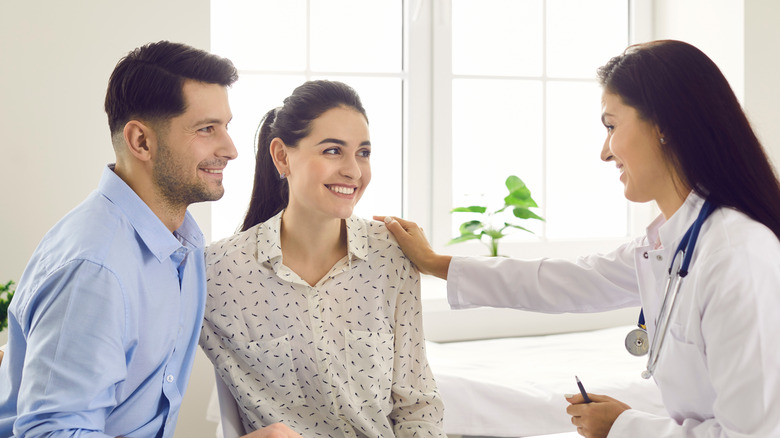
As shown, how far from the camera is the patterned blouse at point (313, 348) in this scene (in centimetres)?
157

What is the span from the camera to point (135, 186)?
4.62ft

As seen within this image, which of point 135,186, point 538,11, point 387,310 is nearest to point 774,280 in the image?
point 387,310

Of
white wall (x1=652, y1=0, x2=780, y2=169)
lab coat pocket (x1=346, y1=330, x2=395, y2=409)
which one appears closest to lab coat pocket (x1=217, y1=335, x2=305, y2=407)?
lab coat pocket (x1=346, y1=330, x2=395, y2=409)

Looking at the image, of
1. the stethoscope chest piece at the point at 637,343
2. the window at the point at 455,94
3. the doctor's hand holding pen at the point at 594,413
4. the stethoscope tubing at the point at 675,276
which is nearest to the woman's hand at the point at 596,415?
the doctor's hand holding pen at the point at 594,413

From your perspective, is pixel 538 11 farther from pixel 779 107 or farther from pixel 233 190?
pixel 233 190

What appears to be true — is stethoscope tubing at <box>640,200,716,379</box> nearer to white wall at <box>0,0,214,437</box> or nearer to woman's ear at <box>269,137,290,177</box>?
woman's ear at <box>269,137,290,177</box>

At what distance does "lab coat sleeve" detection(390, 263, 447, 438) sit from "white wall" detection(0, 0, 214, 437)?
1.56 metres

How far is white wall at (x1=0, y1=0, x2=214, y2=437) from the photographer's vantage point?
255 cm

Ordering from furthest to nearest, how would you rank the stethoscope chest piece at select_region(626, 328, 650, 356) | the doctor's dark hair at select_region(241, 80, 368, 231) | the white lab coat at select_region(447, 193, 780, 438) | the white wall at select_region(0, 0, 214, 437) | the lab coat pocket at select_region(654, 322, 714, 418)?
the white wall at select_region(0, 0, 214, 437) → the doctor's dark hair at select_region(241, 80, 368, 231) → the stethoscope chest piece at select_region(626, 328, 650, 356) → the lab coat pocket at select_region(654, 322, 714, 418) → the white lab coat at select_region(447, 193, 780, 438)

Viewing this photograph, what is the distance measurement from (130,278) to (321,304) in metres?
0.52

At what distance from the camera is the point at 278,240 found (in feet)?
5.42

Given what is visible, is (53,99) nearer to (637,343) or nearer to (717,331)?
(637,343)

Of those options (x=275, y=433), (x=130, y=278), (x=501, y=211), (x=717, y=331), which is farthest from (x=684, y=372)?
(x=501, y=211)

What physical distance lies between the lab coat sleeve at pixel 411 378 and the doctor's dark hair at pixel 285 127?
423 millimetres
